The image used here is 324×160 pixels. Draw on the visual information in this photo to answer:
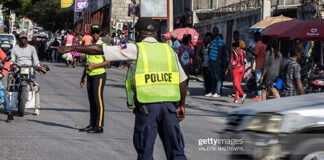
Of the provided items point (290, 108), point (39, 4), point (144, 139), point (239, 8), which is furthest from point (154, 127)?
point (39, 4)

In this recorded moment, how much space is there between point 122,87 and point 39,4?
6746 centimetres

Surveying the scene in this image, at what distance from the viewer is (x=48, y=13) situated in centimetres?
8538

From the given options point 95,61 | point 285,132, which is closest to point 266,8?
point 95,61

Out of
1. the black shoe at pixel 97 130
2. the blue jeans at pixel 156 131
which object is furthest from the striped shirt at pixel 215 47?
the blue jeans at pixel 156 131

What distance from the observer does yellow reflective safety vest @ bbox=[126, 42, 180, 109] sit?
6148 millimetres

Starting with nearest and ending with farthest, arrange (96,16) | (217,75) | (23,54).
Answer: (23,54), (217,75), (96,16)

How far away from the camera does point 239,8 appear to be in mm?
27625

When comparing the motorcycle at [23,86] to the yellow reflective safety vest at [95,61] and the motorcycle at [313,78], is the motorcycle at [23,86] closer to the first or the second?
the yellow reflective safety vest at [95,61]

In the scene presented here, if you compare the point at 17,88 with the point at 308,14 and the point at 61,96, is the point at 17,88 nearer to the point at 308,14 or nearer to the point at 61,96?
the point at 61,96

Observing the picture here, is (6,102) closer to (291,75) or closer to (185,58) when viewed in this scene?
(291,75)

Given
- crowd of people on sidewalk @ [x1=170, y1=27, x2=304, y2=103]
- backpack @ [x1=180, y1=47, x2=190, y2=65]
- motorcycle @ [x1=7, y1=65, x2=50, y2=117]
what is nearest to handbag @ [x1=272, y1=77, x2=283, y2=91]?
crowd of people on sidewalk @ [x1=170, y1=27, x2=304, y2=103]

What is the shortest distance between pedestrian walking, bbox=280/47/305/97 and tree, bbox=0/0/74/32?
236 ft

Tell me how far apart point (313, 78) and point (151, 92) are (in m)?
9.48

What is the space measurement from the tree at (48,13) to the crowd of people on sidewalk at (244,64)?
2508 inches
